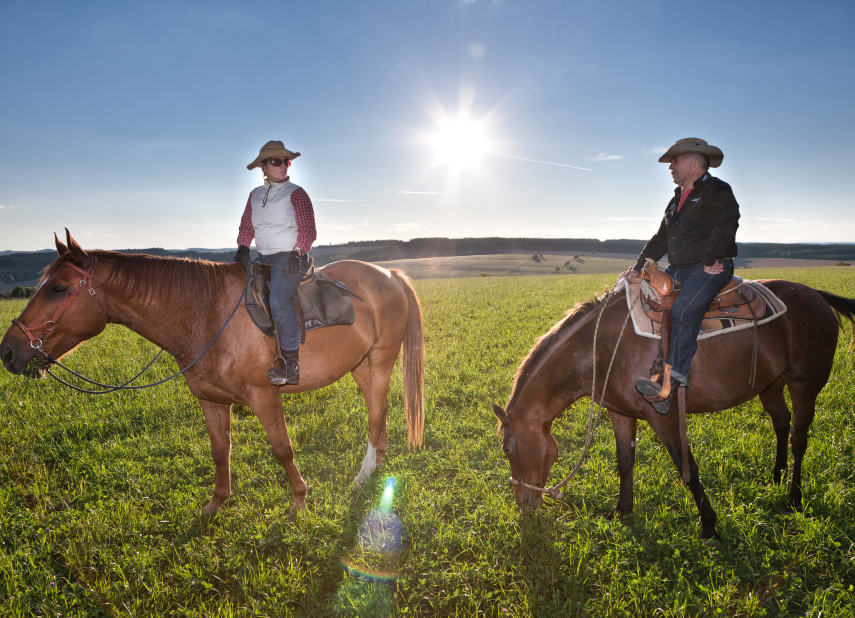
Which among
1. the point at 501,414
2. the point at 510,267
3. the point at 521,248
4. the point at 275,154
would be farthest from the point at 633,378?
the point at 521,248

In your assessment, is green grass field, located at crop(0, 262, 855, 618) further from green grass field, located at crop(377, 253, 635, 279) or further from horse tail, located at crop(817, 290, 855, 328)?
green grass field, located at crop(377, 253, 635, 279)

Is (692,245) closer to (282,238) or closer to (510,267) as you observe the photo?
(282,238)

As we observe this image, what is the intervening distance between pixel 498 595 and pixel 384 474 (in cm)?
199

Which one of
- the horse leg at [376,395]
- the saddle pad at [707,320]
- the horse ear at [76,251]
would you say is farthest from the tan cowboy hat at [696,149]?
→ the horse ear at [76,251]

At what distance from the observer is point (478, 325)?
12.5 meters

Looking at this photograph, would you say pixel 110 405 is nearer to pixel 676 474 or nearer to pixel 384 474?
pixel 384 474

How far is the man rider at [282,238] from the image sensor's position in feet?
12.6

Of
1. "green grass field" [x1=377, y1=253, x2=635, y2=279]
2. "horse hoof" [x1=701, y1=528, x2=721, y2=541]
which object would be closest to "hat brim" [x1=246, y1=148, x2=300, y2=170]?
"horse hoof" [x1=701, y1=528, x2=721, y2=541]

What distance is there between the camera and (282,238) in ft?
13.1

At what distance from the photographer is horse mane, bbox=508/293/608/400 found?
Result: 3766mm

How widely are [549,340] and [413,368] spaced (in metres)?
2.12

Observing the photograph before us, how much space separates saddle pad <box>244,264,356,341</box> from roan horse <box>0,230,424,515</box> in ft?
0.54

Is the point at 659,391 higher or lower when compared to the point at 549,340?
lower

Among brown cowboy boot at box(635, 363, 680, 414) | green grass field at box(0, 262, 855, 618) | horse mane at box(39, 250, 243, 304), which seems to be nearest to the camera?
green grass field at box(0, 262, 855, 618)
